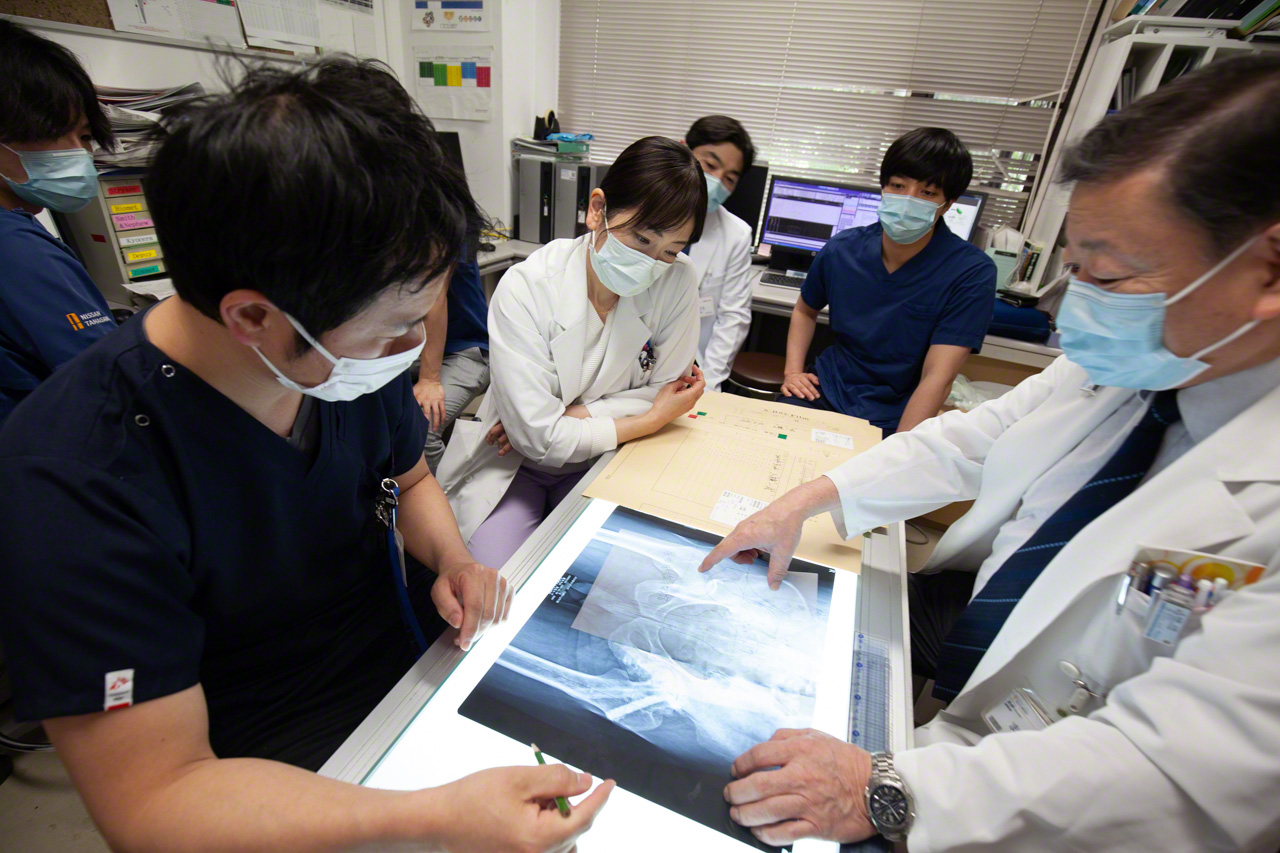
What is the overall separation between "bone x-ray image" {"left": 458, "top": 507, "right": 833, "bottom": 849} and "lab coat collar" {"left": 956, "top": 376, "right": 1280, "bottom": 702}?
0.29 metres

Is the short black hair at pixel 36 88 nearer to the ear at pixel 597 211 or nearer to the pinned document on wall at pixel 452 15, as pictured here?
the ear at pixel 597 211

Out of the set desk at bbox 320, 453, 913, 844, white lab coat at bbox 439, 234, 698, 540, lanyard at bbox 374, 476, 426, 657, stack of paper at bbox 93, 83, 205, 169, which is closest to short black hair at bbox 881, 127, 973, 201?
white lab coat at bbox 439, 234, 698, 540

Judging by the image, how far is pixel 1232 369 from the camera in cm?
73

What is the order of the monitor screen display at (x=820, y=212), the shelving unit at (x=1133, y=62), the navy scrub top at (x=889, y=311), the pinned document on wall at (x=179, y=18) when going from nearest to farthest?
the navy scrub top at (x=889, y=311) → the shelving unit at (x=1133, y=62) → the pinned document on wall at (x=179, y=18) → the monitor screen display at (x=820, y=212)

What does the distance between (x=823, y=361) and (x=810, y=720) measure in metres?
1.71

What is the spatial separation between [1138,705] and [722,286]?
6.71ft

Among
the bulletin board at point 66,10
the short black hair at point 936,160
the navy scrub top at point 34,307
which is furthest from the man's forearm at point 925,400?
the bulletin board at point 66,10

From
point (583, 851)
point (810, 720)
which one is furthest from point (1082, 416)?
point (583, 851)

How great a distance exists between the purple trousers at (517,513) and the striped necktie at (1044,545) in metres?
0.81

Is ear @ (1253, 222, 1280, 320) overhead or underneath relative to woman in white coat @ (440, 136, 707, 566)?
overhead

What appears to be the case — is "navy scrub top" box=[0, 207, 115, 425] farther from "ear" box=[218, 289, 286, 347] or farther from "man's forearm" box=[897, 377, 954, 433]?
"man's forearm" box=[897, 377, 954, 433]

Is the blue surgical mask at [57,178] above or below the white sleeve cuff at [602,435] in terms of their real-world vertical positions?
above

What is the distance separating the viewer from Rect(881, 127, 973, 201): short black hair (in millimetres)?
1739

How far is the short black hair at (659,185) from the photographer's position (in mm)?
1315
